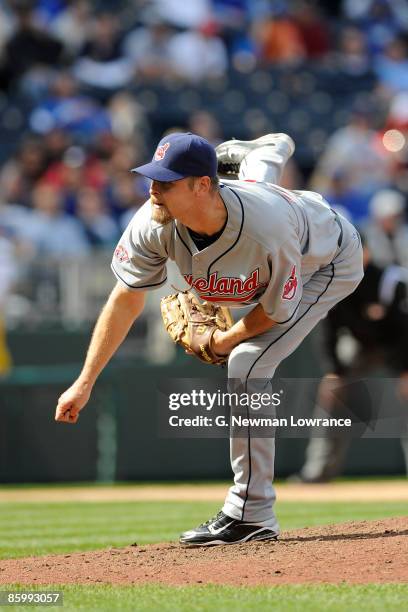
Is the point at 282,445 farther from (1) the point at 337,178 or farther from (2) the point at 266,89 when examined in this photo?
(2) the point at 266,89

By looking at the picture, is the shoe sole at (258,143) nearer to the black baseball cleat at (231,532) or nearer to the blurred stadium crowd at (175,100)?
the black baseball cleat at (231,532)

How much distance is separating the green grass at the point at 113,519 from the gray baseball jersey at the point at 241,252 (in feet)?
6.29

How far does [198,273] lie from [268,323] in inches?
17.5

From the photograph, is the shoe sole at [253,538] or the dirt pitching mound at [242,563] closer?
the dirt pitching mound at [242,563]

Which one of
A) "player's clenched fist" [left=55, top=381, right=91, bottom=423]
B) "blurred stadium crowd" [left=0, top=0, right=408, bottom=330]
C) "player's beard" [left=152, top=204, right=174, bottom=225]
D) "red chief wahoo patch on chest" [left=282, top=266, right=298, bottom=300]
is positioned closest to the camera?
"player's beard" [left=152, top=204, right=174, bottom=225]

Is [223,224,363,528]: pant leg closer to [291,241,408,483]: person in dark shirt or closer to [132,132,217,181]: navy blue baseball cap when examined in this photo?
[132,132,217,181]: navy blue baseball cap

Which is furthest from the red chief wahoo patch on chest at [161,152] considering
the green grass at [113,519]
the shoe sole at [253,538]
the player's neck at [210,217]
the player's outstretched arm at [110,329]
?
the green grass at [113,519]

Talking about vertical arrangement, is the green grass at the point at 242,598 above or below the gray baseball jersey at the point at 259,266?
below

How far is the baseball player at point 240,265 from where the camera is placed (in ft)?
15.2

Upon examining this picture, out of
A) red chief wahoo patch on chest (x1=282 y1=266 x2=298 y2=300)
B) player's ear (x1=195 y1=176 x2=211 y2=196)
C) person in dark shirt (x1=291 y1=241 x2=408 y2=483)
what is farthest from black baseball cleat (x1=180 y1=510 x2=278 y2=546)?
person in dark shirt (x1=291 y1=241 x2=408 y2=483)

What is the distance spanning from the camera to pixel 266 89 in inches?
624

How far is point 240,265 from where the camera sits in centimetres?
473

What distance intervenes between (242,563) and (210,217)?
144cm

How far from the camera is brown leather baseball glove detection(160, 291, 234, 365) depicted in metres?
5.25
